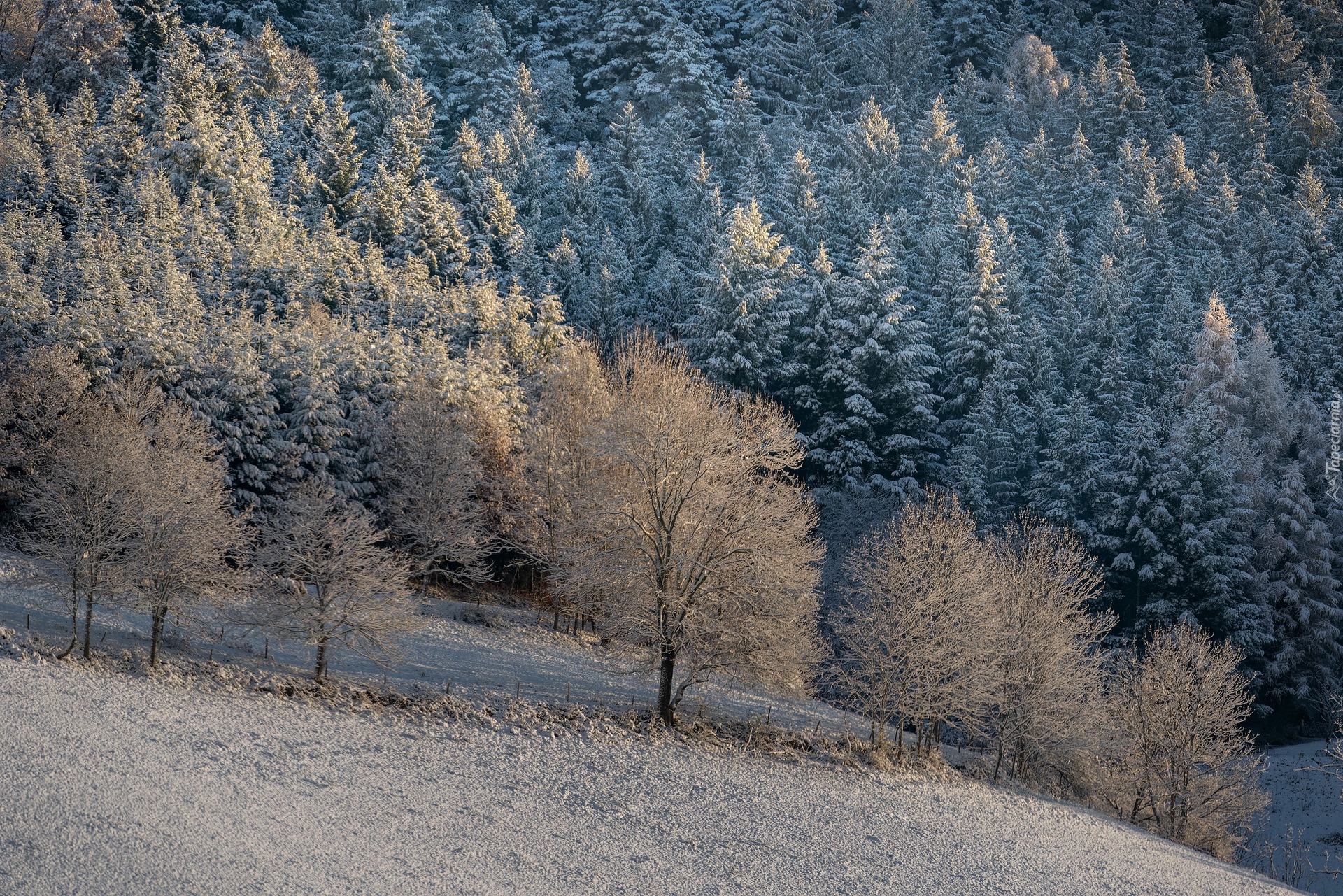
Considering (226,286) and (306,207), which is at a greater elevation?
(306,207)

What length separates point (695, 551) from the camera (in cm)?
2619

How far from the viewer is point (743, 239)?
189ft

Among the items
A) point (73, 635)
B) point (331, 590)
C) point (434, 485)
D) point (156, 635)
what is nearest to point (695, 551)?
point (331, 590)

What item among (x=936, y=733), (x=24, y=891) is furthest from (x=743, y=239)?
(x=24, y=891)

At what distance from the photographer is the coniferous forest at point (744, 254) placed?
4503 centimetres

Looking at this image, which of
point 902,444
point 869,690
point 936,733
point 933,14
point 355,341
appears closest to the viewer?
point 869,690

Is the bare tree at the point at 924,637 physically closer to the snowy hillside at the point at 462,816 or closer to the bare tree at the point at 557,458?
the snowy hillside at the point at 462,816

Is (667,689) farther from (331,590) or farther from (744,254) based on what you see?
(744,254)

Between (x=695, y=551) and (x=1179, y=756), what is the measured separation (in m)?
16.8

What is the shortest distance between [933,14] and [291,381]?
105 meters

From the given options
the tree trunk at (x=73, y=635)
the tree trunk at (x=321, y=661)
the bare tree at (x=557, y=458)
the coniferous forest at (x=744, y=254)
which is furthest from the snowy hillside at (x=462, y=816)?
the bare tree at (x=557, y=458)

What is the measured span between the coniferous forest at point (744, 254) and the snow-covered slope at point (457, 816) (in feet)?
30.1

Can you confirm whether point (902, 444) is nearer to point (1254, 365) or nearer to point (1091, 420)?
point (1091, 420)

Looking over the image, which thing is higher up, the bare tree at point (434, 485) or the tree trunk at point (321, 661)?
the bare tree at point (434, 485)
